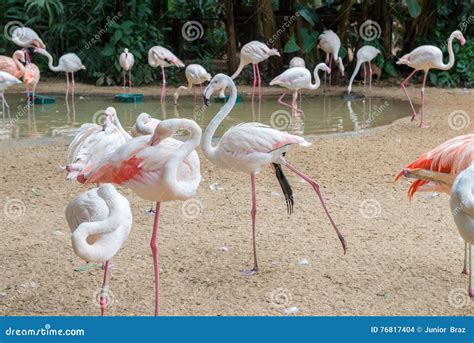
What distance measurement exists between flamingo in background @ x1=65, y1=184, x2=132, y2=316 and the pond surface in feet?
15.2

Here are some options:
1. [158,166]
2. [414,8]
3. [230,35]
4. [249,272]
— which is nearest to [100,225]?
[158,166]

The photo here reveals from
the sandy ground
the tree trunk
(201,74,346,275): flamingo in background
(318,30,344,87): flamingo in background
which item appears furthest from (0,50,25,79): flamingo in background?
(201,74,346,275): flamingo in background

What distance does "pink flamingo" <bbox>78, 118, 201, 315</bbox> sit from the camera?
362cm

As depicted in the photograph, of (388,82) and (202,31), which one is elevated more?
(202,31)

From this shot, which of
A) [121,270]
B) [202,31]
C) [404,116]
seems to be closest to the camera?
[121,270]

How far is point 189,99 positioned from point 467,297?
8638 mm

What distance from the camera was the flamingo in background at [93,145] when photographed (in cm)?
476

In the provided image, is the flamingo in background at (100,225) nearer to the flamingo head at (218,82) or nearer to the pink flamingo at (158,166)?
the pink flamingo at (158,166)

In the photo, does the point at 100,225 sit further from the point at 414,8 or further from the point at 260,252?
the point at 414,8

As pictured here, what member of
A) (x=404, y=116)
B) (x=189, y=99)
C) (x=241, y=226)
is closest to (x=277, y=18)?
A: (x=189, y=99)

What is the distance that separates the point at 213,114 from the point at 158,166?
6.31 metres

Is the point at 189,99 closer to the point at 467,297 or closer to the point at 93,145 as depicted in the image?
the point at 93,145

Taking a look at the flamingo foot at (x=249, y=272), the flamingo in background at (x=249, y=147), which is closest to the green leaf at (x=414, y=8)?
the flamingo in background at (x=249, y=147)

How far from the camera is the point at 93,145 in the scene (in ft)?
16.4
